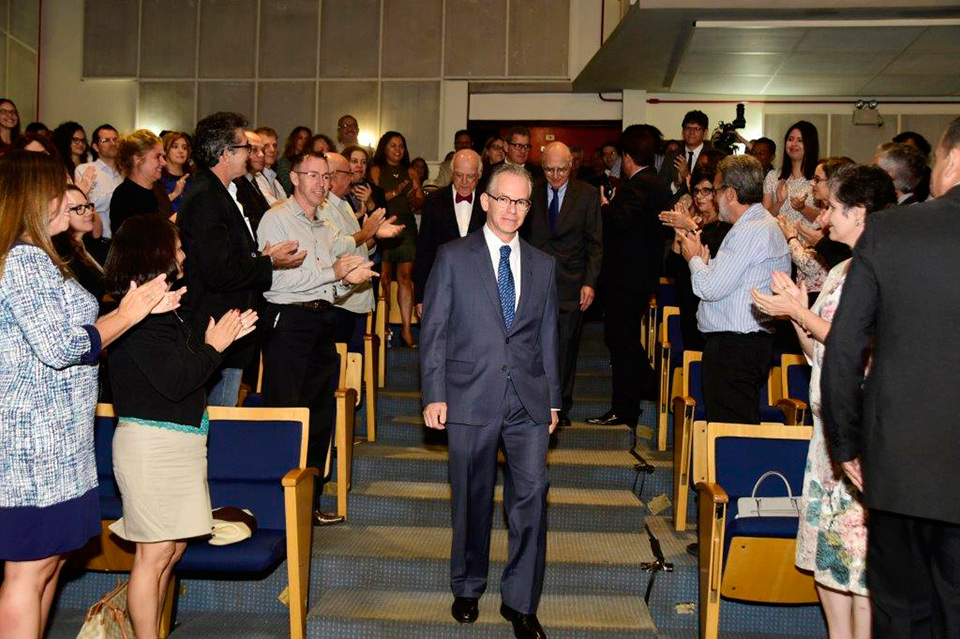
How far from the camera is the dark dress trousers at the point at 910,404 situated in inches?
82.2

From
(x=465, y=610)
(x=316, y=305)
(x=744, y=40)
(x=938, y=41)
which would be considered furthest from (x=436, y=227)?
(x=938, y=41)

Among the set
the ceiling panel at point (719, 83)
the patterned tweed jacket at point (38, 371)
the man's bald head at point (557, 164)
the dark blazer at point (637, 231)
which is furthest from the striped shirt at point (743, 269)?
the ceiling panel at point (719, 83)

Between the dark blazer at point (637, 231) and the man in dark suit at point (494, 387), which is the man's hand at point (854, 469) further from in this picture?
the dark blazer at point (637, 231)

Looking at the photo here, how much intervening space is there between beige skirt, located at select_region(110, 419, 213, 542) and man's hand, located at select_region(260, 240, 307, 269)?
104cm

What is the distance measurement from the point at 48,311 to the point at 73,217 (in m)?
0.95

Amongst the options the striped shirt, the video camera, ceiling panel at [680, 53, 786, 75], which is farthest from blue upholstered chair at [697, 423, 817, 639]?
ceiling panel at [680, 53, 786, 75]

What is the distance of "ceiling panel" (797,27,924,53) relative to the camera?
819 cm

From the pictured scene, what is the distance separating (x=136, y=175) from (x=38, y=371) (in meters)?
2.51

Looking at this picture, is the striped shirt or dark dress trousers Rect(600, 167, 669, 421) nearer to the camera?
the striped shirt

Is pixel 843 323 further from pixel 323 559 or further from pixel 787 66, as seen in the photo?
pixel 787 66

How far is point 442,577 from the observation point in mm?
3928

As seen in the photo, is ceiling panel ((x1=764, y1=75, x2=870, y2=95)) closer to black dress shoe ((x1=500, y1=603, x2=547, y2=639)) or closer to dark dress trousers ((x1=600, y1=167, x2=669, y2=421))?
dark dress trousers ((x1=600, y1=167, x2=669, y2=421))

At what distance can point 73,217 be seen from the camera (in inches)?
135

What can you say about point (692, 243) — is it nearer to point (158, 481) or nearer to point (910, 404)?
point (910, 404)
